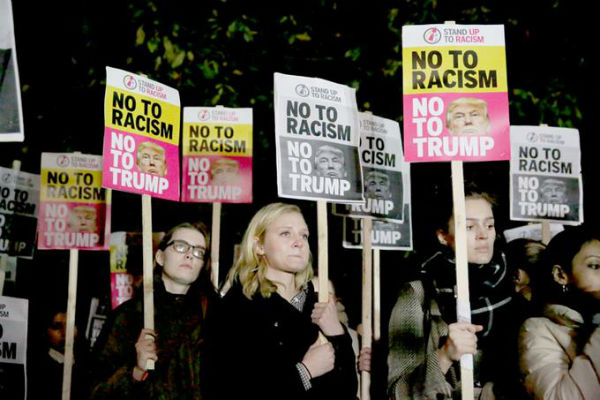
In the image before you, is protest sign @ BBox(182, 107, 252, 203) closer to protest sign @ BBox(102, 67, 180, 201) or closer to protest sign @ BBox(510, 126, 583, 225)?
protest sign @ BBox(102, 67, 180, 201)

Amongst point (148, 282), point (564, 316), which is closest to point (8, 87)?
point (148, 282)

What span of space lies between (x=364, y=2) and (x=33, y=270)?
637 cm

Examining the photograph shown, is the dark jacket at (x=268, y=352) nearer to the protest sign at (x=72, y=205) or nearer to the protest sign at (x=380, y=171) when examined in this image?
the protest sign at (x=380, y=171)

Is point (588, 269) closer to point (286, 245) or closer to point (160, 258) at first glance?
point (286, 245)

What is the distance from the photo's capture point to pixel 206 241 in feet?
19.5

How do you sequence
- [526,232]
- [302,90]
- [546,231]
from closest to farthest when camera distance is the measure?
[302,90] < [546,231] < [526,232]

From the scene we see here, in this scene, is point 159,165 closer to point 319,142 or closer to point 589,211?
point 319,142

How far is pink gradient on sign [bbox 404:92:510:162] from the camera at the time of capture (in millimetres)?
4926

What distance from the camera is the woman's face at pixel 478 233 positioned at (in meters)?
4.80

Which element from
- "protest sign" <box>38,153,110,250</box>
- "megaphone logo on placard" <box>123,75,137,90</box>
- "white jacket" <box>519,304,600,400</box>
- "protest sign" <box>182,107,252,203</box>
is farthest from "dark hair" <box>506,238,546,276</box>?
"protest sign" <box>38,153,110,250</box>

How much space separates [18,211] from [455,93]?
4.91 metres

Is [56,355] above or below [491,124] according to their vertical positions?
below

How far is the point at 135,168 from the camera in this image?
5.81 metres

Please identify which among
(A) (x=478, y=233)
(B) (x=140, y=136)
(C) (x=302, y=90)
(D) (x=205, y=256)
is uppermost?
(C) (x=302, y=90)
